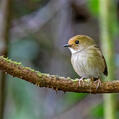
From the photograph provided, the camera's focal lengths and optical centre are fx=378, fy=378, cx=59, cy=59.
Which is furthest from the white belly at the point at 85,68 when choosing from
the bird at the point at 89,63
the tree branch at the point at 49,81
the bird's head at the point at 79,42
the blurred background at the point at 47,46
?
the tree branch at the point at 49,81

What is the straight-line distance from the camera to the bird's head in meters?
3.58

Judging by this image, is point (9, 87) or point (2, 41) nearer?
point (2, 41)

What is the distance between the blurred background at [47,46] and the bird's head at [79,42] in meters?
0.21

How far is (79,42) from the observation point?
3.61 metres

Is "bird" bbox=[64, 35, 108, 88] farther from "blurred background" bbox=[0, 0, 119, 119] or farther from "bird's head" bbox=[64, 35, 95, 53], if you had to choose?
"blurred background" bbox=[0, 0, 119, 119]

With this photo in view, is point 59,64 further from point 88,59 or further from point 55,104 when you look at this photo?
point 88,59

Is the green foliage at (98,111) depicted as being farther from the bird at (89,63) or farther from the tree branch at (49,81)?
the tree branch at (49,81)

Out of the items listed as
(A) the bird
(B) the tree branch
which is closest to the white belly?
(A) the bird

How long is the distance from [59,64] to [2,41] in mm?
2724

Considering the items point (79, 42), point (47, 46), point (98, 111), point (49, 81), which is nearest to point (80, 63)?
point (79, 42)

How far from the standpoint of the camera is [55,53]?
233 inches

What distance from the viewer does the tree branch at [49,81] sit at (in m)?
2.32

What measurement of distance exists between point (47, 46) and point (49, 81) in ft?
10.8

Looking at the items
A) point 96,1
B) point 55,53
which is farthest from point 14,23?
point 96,1
